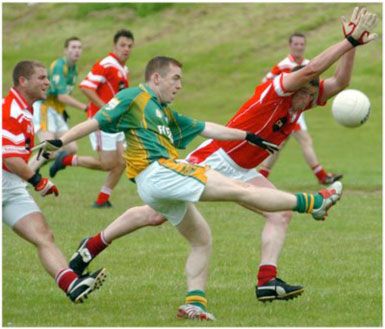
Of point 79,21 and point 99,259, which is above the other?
point 99,259

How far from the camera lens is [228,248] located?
1155 centimetres

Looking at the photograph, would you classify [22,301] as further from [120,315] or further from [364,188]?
[364,188]

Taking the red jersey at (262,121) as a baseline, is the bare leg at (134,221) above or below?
below

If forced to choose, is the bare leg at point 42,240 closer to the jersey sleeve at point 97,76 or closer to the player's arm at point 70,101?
the jersey sleeve at point 97,76

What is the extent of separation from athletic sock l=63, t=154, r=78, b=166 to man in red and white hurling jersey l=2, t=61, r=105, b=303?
6699mm

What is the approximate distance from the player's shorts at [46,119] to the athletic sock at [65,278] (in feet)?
27.5

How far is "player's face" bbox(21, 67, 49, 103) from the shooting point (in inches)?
343

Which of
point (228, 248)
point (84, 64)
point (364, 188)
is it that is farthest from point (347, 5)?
point (228, 248)

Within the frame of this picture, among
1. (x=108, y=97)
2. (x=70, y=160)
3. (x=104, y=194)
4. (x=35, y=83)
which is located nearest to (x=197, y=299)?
(x=35, y=83)

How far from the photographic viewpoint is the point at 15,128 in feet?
27.7

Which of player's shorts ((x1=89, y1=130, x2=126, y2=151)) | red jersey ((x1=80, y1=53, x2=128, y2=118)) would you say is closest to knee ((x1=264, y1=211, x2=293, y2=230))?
player's shorts ((x1=89, y1=130, x2=126, y2=151))

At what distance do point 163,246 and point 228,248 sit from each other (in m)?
0.68

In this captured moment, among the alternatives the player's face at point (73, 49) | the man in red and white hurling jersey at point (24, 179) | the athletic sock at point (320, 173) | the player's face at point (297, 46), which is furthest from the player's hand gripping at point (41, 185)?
the athletic sock at point (320, 173)

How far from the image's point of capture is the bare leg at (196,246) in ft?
26.7
